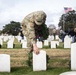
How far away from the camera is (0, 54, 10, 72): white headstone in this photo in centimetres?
1087

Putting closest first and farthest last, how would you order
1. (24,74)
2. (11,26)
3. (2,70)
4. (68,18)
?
(24,74) → (2,70) → (68,18) → (11,26)

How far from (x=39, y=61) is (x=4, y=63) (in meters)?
1.25

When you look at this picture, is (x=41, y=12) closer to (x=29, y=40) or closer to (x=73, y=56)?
(x=29, y=40)

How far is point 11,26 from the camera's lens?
2970 inches

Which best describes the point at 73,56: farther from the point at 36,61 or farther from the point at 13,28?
the point at 13,28

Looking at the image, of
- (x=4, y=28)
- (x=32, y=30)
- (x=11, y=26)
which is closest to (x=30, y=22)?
(x=32, y=30)

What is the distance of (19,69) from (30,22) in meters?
1.84

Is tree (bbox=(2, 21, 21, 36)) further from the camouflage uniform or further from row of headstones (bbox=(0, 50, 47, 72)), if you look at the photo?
row of headstones (bbox=(0, 50, 47, 72))

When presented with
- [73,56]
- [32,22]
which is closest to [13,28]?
[32,22]

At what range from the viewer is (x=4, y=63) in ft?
35.9

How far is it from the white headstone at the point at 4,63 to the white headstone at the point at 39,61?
0.93 m

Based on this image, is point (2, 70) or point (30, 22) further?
point (30, 22)

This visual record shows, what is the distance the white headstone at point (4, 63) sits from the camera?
35.7ft

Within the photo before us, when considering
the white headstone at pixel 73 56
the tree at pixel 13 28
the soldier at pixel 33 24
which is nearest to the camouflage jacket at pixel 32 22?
the soldier at pixel 33 24
